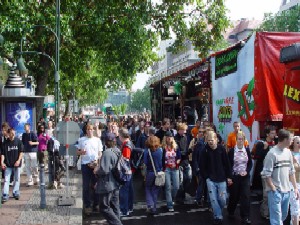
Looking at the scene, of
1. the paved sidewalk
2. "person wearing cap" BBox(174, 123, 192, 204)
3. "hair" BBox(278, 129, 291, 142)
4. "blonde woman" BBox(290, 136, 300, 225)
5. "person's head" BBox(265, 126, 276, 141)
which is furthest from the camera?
"person wearing cap" BBox(174, 123, 192, 204)

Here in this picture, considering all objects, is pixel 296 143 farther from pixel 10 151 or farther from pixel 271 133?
pixel 10 151

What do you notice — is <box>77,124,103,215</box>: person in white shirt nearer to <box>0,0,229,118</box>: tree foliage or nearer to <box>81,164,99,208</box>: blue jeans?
<box>81,164,99,208</box>: blue jeans

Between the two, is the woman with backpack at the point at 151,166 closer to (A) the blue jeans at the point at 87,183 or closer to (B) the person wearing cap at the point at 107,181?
(A) the blue jeans at the point at 87,183

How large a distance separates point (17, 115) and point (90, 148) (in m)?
5.61

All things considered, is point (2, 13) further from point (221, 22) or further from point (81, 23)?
point (221, 22)

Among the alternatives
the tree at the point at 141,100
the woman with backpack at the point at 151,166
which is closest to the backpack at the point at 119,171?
the woman with backpack at the point at 151,166

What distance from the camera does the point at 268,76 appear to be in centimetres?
938

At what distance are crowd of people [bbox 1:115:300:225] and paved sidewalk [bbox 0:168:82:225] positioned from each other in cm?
34

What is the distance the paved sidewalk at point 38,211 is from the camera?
7.80 metres

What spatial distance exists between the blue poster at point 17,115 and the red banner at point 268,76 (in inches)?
292

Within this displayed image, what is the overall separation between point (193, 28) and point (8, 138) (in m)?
12.1

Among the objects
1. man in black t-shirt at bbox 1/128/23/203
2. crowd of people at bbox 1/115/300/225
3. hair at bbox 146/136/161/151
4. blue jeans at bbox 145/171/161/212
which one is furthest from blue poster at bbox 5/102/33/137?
blue jeans at bbox 145/171/161/212

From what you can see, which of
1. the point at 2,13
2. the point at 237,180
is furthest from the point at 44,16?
the point at 237,180

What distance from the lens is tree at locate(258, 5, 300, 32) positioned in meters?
42.2
